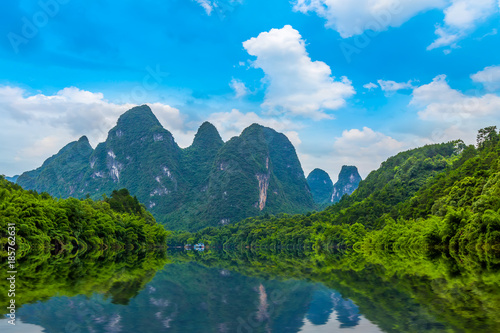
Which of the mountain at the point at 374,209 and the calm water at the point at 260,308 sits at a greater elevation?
the mountain at the point at 374,209

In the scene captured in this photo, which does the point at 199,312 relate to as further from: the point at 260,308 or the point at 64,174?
the point at 64,174

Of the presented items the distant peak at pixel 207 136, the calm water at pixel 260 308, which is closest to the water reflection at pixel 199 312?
the calm water at pixel 260 308

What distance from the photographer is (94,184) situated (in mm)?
159750

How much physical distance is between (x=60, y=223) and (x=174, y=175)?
12647 cm

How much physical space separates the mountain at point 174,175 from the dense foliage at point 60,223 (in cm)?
9165

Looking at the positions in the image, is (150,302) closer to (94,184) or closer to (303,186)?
(94,184)

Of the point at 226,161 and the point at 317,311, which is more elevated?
the point at 226,161

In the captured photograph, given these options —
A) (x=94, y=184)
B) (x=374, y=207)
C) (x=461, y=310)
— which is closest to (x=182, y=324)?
(x=461, y=310)

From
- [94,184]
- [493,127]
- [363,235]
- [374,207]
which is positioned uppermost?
[94,184]

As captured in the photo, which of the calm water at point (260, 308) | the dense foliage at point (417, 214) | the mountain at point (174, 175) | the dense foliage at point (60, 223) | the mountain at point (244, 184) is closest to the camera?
the calm water at point (260, 308)

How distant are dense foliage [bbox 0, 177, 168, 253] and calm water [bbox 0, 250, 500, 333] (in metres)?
16.6

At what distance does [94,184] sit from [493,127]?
5568 inches

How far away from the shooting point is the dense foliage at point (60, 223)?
76.4 feet

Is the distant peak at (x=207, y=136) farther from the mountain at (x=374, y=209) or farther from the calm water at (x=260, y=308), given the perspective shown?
the calm water at (x=260, y=308)
